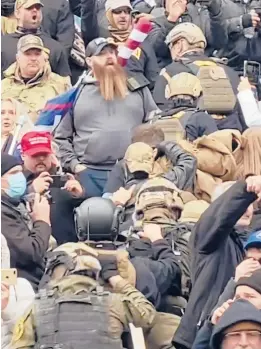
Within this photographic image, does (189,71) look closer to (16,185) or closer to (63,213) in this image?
(63,213)

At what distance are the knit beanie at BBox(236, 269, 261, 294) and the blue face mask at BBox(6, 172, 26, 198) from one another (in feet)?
8.91

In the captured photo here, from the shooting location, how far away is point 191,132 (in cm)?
1922

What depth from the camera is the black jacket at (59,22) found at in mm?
22391

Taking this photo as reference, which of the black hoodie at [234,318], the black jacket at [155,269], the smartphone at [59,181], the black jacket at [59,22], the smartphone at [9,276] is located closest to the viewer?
the black hoodie at [234,318]

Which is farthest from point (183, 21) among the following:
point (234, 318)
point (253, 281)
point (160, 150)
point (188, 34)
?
point (234, 318)

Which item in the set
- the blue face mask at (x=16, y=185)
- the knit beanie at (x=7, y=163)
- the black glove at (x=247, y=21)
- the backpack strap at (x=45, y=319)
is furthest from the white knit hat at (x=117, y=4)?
the backpack strap at (x=45, y=319)

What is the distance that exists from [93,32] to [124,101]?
136 inches

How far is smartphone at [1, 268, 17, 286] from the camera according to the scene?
14.1 meters

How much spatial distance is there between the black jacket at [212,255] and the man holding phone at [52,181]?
2556mm

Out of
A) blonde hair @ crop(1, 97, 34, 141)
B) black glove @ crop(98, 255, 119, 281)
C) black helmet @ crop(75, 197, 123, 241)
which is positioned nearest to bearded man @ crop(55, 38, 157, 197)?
blonde hair @ crop(1, 97, 34, 141)

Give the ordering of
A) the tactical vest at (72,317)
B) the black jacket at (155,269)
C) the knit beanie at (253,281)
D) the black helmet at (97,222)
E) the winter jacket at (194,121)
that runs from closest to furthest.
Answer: the tactical vest at (72,317), the knit beanie at (253,281), the black helmet at (97,222), the black jacket at (155,269), the winter jacket at (194,121)

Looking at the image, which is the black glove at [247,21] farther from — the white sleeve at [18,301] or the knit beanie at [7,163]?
the white sleeve at [18,301]

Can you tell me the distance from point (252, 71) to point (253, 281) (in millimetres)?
9158

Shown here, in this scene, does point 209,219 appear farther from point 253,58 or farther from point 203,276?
point 253,58
